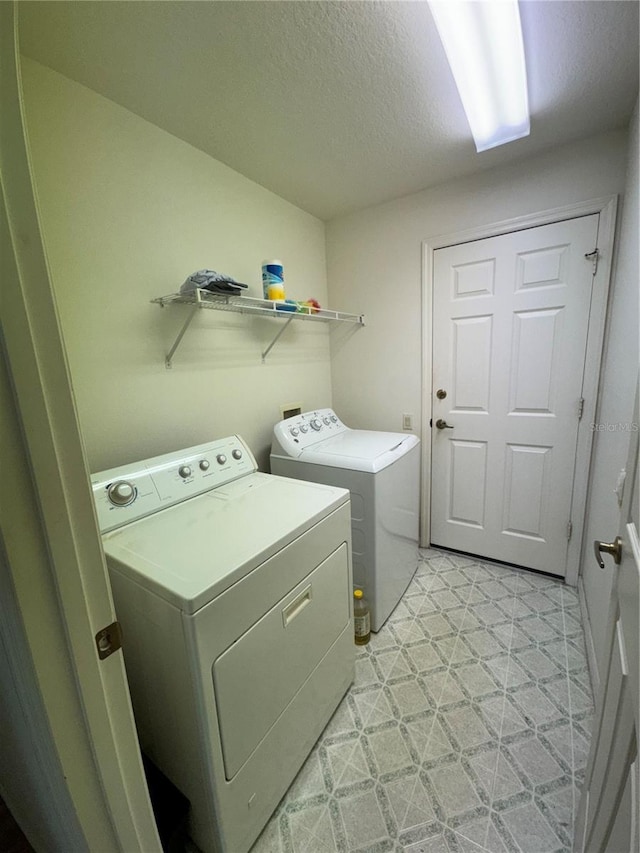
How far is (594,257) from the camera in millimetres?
1740

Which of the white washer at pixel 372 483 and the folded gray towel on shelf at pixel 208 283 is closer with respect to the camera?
the folded gray towel on shelf at pixel 208 283

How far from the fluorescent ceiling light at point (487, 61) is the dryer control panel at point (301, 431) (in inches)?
62.5

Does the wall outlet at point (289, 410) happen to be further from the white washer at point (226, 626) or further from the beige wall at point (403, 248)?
the white washer at point (226, 626)

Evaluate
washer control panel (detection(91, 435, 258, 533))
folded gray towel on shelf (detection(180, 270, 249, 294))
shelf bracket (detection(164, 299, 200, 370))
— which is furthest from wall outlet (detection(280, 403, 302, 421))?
folded gray towel on shelf (detection(180, 270, 249, 294))

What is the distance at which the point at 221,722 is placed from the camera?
2.81 feet

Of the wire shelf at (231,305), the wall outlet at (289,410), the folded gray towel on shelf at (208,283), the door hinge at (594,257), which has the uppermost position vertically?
the door hinge at (594,257)

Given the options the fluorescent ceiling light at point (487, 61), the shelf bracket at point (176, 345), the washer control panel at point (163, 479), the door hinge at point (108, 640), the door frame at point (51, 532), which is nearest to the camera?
the door frame at point (51, 532)

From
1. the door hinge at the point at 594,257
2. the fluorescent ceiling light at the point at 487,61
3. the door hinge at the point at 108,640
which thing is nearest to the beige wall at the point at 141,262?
the door hinge at the point at 108,640

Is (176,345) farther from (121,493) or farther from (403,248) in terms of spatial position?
(403,248)

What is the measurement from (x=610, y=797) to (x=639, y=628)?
0.42 meters

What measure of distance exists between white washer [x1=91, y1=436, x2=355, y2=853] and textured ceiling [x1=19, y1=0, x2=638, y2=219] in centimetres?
137

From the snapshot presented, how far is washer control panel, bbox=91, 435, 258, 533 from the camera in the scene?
44.3 inches

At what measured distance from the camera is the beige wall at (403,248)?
1.73 m

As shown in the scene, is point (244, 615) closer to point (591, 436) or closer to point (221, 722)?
point (221, 722)
